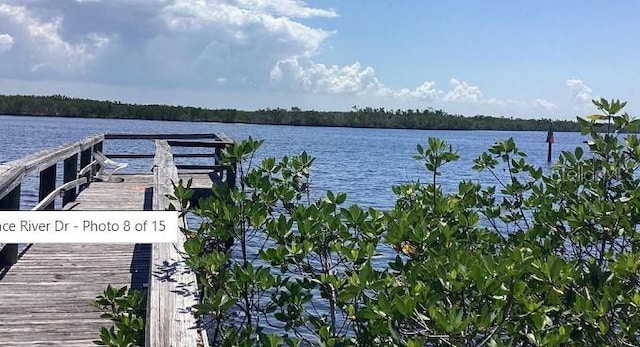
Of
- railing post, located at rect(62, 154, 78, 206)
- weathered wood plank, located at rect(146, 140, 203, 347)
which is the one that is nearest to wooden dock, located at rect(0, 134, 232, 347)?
weathered wood plank, located at rect(146, 140, 203, 347)

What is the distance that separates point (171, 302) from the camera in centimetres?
217

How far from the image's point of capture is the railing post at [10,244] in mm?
4922

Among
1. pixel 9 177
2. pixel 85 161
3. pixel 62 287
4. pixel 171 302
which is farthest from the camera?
pixel 85 161

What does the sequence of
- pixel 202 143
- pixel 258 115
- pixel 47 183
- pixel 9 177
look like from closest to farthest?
pixel 9 177
pixel 47 183
pixel 202 143
pixel 258 115

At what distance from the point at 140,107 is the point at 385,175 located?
77.3 metres

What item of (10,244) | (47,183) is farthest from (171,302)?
(47,183)

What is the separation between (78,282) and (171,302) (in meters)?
3.10

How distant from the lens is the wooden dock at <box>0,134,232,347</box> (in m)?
2.13

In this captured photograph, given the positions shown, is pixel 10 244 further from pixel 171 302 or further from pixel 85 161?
pixel 85 161

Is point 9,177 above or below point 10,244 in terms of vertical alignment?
above

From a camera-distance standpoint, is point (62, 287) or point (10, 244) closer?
point (62, 287)

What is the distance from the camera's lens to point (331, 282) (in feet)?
7.82

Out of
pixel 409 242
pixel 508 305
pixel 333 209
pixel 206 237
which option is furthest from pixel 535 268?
pixel 206 237

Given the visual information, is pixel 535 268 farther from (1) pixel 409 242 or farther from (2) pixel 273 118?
(2) pixel 273 118
